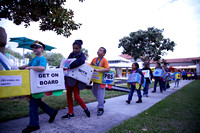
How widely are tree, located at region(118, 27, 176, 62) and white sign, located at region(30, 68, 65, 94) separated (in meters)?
18.2

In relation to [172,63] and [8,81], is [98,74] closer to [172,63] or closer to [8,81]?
[8,81]

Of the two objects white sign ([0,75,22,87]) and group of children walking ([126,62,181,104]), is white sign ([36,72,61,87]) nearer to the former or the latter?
white sign ([0,75,22,87])

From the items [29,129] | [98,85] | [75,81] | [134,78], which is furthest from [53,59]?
[29,129]

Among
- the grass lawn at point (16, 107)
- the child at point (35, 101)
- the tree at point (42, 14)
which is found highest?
the tree at point (42, 14)

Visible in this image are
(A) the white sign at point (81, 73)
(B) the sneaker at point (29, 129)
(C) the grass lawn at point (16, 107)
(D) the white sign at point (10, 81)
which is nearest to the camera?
(D) the white sign at point (10, 81)

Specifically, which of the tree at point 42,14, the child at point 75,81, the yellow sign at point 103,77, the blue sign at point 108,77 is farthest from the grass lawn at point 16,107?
the tree at point 42,14

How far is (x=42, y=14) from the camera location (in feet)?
17.7

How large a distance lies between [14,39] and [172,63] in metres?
52.4

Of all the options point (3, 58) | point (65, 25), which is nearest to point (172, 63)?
point (65, 25)

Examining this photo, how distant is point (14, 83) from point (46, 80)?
581 millimetres

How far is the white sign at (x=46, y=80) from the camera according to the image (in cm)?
274

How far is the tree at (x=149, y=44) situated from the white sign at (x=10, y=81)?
61.8ft

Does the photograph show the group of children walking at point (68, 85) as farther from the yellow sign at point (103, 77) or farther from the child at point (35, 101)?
the yellow sign at point (103, 77)

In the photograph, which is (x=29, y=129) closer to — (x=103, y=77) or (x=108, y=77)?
(x=103, y=77)
